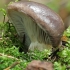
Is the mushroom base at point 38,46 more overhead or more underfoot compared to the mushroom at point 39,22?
more underfoot

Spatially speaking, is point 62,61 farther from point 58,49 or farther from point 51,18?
point 51,18

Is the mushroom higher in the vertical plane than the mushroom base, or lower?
higher

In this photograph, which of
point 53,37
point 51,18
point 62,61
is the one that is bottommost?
point 62,61

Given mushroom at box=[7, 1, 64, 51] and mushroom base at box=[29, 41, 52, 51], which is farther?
mushroom base at box=[29, 41, 52, 51]

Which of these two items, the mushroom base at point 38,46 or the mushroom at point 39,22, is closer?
the mushroom at point 39,22

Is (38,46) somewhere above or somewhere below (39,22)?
below

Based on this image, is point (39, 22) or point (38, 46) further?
point (38, 46)

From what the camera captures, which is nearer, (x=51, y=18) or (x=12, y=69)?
(x=12, y=69)

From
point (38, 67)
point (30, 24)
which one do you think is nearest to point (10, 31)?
point (30, 24)
